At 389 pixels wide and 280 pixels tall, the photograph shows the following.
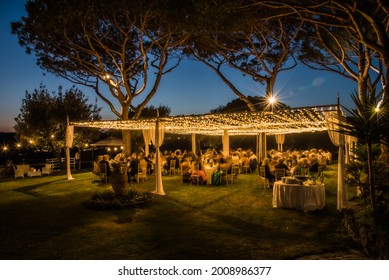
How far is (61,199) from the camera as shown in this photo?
27.3 feet

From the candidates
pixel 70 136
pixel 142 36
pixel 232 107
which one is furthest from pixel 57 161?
pixel 232 107

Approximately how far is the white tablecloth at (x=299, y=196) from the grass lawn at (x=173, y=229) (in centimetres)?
23

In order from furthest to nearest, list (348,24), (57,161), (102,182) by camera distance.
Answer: (57,161)
(102,182)
(348,24)

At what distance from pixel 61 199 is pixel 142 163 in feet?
12.4

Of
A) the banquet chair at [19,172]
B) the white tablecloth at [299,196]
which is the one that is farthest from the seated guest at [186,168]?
the banquet chair at [19,172]

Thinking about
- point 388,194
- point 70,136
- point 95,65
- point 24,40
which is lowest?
point 388,194

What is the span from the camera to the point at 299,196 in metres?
6.71

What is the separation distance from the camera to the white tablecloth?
6594 millimetres

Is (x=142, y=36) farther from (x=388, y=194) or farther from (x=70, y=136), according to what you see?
(x=388, y=194)

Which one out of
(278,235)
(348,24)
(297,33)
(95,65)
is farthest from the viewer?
(95,65)

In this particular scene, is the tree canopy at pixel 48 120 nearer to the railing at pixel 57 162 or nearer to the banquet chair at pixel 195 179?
the railing at pixel 57 162

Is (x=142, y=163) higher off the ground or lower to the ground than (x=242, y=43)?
lower

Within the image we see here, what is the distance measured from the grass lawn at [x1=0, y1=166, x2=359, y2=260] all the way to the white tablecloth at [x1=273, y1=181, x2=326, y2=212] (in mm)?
230

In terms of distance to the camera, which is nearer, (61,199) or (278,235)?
(278,235)
